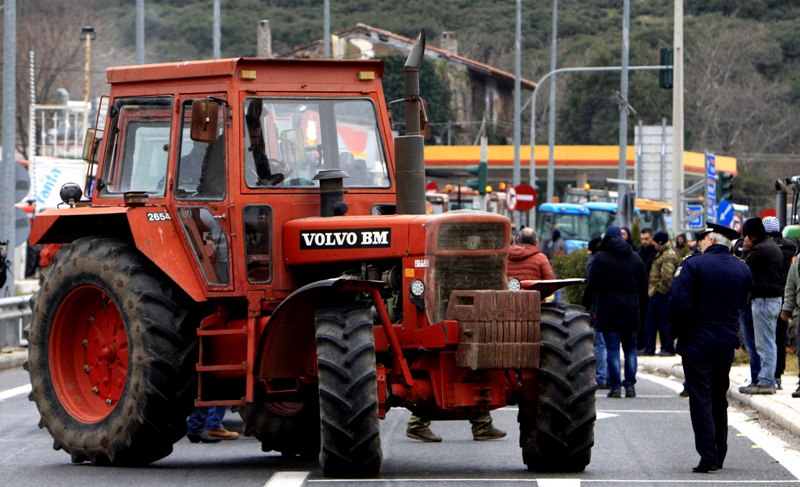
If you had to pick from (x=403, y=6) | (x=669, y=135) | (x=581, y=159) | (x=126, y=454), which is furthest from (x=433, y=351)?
(x=403, y=6)

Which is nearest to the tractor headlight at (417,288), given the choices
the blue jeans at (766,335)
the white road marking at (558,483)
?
the white road marking at (558,483)

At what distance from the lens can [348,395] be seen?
→ 11.1 metres

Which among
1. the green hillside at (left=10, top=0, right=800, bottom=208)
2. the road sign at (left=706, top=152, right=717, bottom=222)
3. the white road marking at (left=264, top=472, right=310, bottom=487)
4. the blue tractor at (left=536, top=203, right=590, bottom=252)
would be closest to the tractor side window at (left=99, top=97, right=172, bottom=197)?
the white road marking at (left=264, top=472, right=310, bottom=487)

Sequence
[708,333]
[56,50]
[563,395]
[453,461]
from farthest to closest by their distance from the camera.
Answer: [56,50] < [453,461] < [708,333] < [563,395]

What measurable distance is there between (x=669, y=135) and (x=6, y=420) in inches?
1707

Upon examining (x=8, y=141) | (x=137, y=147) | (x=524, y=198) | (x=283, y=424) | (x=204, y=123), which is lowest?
(x=283, y=424)

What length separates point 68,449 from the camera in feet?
41.4

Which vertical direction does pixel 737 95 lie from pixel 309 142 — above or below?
above

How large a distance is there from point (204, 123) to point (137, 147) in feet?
4.50

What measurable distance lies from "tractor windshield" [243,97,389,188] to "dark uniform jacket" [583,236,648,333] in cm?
690

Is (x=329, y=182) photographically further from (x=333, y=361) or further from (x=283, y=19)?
(x=283, y=19)

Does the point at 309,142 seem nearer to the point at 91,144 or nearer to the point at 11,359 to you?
the point at 91,144

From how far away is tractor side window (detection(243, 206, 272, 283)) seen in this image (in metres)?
12.3

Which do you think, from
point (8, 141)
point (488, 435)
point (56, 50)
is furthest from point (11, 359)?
point (56, 50)
